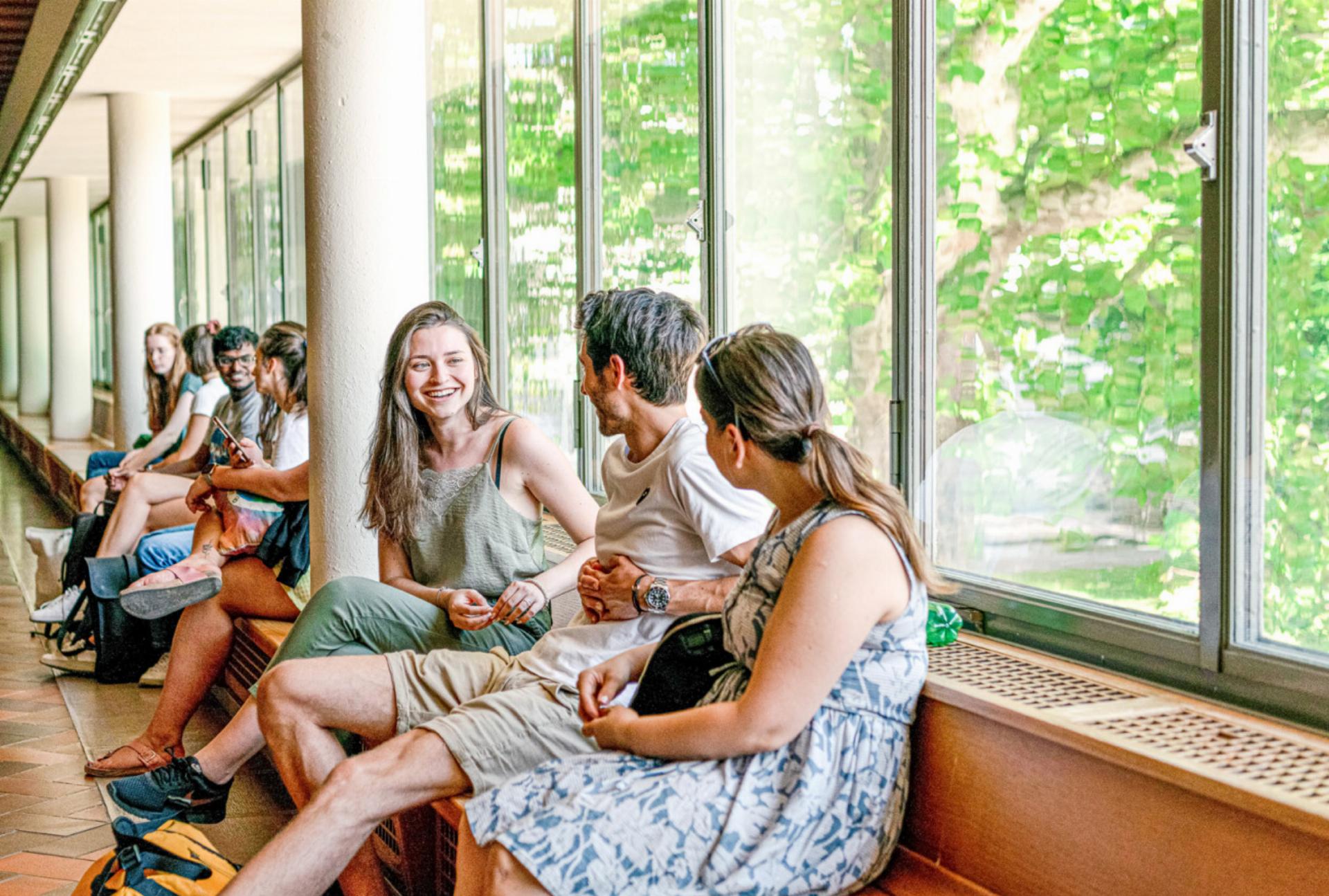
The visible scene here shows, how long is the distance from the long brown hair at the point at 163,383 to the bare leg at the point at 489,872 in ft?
19.9

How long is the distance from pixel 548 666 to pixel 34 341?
21.5m

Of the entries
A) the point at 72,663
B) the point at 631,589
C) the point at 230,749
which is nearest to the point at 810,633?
the point at 631,589

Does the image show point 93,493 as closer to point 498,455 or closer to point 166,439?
point 166,439

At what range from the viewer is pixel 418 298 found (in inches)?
165

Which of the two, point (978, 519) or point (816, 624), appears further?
point (978, 519)

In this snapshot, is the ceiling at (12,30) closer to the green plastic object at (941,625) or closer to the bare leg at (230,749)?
the bare leg at (230,749)

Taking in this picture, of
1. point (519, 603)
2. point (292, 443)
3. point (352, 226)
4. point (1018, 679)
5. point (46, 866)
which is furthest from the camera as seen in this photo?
point (292, 443)

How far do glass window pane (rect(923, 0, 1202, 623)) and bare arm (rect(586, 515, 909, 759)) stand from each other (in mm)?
673

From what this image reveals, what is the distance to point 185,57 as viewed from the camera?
9312 millimetres

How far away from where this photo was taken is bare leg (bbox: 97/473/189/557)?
5828 millimetres

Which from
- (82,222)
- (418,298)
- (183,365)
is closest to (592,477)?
(418,298)

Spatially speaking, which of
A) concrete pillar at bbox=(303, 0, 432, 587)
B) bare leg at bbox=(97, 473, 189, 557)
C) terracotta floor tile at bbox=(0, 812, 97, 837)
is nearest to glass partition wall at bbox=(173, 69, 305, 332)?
bare leg at bbox=(97, 473, 189, 557)

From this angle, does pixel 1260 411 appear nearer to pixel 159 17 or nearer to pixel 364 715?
pixel 364 715

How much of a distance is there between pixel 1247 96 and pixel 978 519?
1028mm
